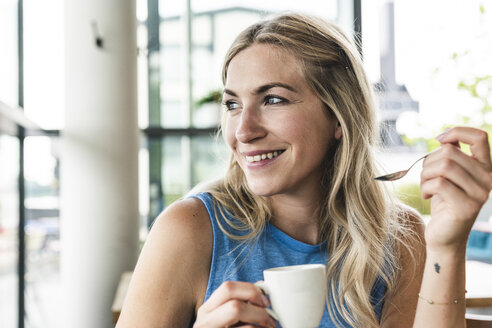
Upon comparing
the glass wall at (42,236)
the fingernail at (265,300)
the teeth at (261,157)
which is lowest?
the glass wall at (42,236)

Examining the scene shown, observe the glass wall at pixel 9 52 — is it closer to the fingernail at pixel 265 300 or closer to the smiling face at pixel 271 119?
the smiling face at pixel 271 119

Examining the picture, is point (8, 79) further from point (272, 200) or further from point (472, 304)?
point (472, 304)

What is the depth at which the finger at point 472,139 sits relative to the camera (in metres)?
1.08

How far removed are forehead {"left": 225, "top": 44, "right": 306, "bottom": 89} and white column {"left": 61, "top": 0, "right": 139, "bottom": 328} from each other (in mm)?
2393

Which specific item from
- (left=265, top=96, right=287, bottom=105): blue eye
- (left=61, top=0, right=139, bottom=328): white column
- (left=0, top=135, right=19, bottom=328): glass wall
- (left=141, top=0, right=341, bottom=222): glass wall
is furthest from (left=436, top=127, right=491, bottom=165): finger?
(left=141, top=0, right=341, bottom=222): glass wall

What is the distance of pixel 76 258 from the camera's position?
12.3 ft

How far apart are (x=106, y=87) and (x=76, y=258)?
3.83 ft

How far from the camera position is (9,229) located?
3.49m

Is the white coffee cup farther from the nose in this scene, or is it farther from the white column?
the white column

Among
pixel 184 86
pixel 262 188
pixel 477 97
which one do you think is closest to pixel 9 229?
pixel 184 86

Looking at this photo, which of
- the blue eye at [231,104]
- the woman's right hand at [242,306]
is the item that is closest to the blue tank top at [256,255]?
the blue eye at [231,104]

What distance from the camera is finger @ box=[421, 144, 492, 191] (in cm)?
106

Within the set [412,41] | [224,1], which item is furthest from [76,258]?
[412,41]

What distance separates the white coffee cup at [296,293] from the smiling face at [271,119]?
20.2 inches
